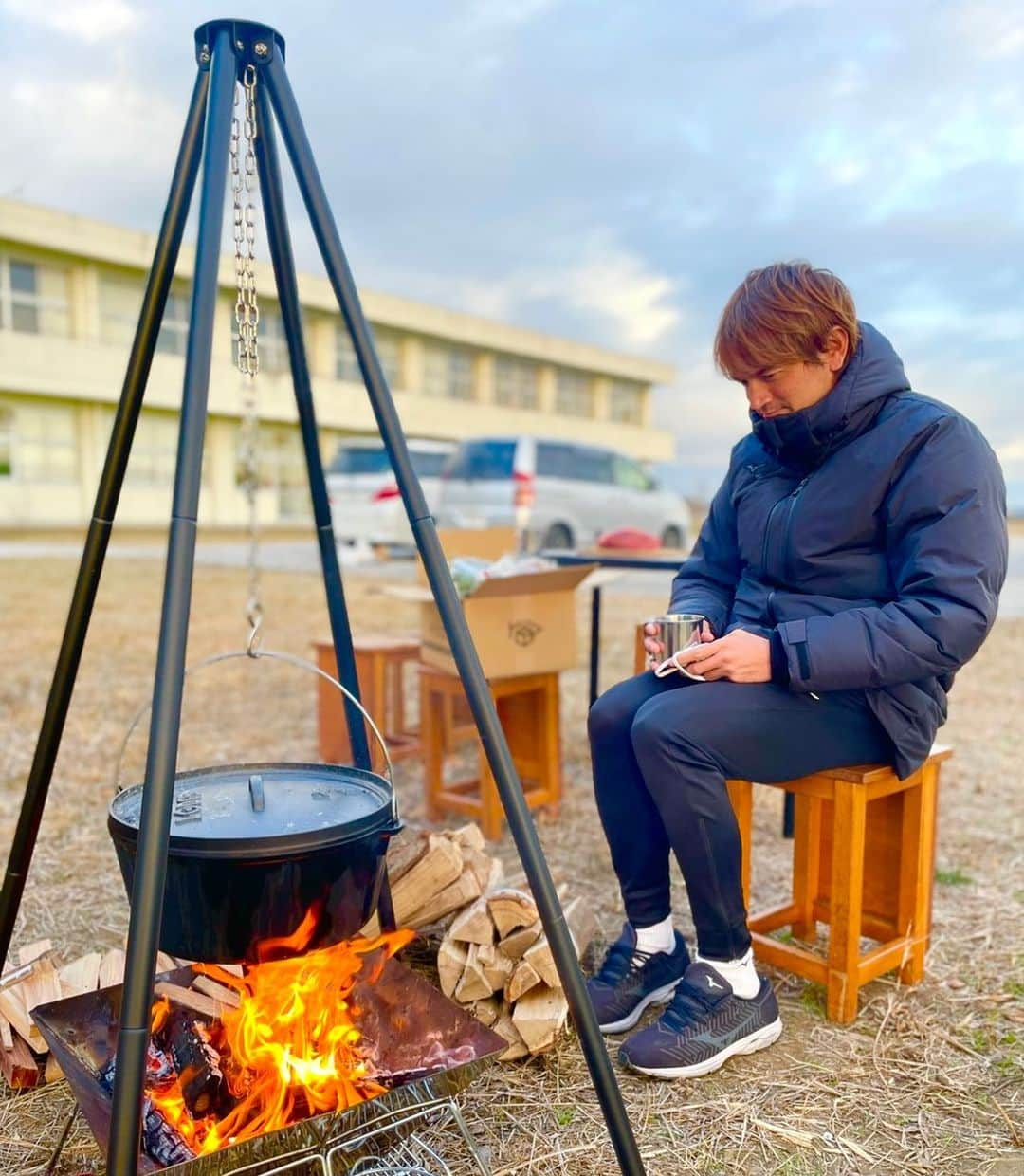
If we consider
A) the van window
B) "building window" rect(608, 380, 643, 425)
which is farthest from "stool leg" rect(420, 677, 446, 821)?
"building window" rect(608, 380, 643, 425)

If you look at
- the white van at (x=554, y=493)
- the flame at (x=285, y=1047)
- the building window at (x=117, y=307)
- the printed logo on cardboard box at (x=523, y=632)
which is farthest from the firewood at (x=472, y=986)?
the building window at (x=117, y=307)

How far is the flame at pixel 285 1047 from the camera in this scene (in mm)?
1533

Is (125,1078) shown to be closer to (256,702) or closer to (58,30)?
(58,30)

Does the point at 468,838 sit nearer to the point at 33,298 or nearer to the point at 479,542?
the point at 479,542

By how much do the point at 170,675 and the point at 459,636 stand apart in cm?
43

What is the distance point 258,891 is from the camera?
1499mm

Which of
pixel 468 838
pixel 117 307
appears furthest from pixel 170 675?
pixel 117 307

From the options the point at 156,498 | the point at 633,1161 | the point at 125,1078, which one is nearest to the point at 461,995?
the point at 633,1161

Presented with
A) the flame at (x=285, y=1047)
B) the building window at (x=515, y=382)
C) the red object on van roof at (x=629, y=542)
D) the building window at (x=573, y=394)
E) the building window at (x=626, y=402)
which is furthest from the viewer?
the building window at (x=626, y=402)

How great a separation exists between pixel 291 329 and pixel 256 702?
352 cm

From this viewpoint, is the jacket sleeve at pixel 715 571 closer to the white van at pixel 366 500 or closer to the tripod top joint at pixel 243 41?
the tripod top joint at pixel 243 41

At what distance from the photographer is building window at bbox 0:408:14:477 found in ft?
66.1

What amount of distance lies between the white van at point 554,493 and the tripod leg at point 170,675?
31.4 feet

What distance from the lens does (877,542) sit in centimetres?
201
